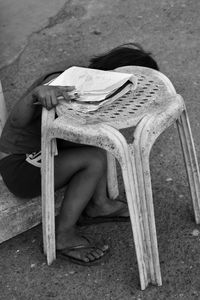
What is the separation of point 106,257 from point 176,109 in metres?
0.83

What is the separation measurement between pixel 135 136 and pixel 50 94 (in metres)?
0.44

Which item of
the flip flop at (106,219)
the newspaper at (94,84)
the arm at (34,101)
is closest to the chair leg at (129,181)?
the newspaper at (94,84)

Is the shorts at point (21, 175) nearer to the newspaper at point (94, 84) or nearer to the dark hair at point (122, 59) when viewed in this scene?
the newspaper at point (94, 84)

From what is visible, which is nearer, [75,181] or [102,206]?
[75,181]

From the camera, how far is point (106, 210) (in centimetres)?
329

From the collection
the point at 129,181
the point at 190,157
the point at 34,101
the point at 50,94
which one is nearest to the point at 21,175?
the point at 34,101

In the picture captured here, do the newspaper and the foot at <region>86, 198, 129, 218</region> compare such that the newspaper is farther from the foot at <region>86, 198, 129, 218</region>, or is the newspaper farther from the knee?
the foot at <region>86, 198, 129, 218</region>

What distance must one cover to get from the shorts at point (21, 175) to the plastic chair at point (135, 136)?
0.74 feet

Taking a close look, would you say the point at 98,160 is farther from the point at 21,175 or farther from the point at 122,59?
the point at 122,59

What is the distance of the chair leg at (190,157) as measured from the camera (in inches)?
114

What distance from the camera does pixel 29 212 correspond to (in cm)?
320

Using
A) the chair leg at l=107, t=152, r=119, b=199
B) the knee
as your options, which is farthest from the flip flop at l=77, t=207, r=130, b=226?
the knee

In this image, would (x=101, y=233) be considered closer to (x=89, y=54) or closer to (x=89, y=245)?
(x=89, y=245)

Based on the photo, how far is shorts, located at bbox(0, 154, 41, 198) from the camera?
304cm
